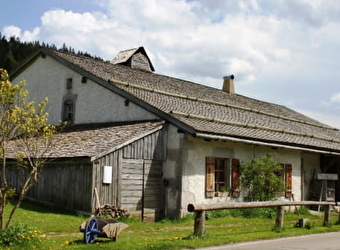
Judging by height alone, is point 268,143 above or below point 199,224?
above

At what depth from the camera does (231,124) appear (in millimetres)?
20422

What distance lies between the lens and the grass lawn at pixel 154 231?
10.2m

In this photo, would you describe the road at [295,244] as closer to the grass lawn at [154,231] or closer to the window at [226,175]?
the grass lawn at [154,231]

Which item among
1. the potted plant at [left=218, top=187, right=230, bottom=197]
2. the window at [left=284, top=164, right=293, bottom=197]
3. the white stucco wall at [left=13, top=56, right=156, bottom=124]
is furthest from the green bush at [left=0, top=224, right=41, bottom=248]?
the window at [left=284, top=164, right=293, bottom=197]

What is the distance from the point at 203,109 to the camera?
70.1 feet

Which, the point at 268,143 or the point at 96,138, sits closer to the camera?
the point at 96,138

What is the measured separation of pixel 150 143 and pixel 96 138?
203 cm

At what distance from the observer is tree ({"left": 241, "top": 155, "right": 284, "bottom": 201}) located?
754 inches

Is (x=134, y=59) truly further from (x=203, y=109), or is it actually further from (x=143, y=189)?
(x=143, y=189)

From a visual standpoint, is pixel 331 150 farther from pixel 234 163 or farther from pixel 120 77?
pixel 120 77

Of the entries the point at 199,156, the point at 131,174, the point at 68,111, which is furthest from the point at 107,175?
the point at 68,111

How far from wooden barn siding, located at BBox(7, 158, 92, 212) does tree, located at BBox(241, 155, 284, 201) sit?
6.59 metres

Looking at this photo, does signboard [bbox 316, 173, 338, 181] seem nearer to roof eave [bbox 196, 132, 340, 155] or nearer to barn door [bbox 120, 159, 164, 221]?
roof eave [bbox 196, 132, 340, 155]

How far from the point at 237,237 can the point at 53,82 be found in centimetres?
1421
